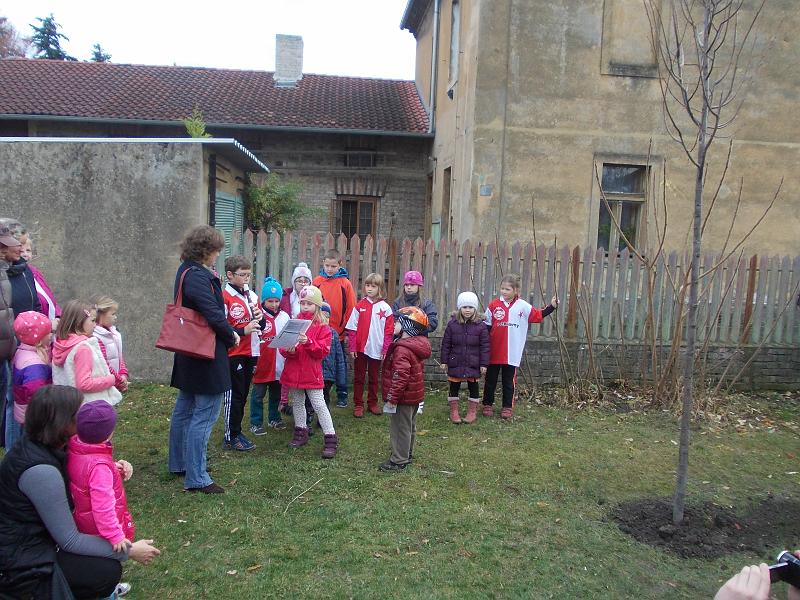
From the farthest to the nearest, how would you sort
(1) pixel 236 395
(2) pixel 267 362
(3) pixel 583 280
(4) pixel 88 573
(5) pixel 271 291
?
(3) pixel 583 280, (5) pixel 271 291, (2) pixel 267 362, (1) pixel 236 395, (4) pixel 88 573

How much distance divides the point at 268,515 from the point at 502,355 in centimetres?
337

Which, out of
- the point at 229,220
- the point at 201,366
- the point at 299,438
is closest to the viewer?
the point at 201,366

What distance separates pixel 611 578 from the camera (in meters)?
3.52

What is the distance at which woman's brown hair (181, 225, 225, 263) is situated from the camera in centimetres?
418

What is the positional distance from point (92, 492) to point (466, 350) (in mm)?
4277

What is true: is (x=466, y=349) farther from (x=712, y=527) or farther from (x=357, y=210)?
(x=357, y=210)

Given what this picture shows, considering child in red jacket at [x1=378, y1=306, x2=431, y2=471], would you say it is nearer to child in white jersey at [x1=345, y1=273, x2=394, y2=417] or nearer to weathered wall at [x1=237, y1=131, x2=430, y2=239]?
child in white jersey at [x1=345, y1=273, x2=394, y2=417]

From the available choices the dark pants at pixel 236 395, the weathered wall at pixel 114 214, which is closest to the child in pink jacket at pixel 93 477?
the dark pants at pixel 236 395

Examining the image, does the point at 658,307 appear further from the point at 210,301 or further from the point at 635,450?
the point at 210,301

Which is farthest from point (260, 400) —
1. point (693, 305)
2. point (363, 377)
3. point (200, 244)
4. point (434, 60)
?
point (434, 60)

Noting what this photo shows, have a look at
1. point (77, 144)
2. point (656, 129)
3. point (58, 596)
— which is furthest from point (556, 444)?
point (656, 129)

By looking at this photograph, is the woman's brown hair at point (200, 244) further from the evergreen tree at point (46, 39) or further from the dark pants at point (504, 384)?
the evergreen tree at point (46, 39)

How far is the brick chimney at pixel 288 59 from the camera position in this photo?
18234 mm

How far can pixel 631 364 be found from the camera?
822cm
